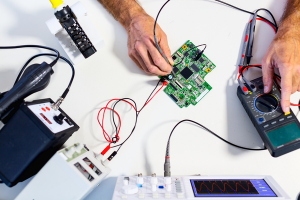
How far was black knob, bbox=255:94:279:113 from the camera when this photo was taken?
0.92 m

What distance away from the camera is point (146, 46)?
3.16 ft

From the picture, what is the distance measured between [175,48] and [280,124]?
62 cm

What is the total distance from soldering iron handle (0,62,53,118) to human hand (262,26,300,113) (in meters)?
1.00

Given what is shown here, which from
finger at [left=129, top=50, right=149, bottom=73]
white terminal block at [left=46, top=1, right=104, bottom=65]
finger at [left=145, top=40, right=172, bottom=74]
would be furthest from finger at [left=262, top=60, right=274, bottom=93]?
white terminal block at [left=46, top=1, right=104, bottom=65]

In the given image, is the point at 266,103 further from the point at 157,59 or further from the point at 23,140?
the point at 23,140

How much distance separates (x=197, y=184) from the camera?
763mm

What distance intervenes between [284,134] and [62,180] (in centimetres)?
94

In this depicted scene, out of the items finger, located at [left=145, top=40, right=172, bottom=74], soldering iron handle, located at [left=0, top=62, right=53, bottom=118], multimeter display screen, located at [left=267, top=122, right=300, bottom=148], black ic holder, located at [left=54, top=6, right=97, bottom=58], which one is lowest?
multimeter display screen, located at [left=267, top=122, right=300, bottom=148]

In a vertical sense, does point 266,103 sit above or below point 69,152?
below

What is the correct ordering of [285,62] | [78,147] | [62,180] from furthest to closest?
[285,62], [78,147], [62,180]

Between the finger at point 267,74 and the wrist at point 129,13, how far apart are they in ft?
2.19

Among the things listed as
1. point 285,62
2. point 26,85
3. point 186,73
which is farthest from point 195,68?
point 26,85

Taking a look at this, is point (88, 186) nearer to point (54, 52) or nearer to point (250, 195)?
point (250, 195)

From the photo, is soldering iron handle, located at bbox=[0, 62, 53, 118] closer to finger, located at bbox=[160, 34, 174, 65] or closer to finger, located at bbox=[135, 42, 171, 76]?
finger, located at bbox=[135, 42, 171, 76]
